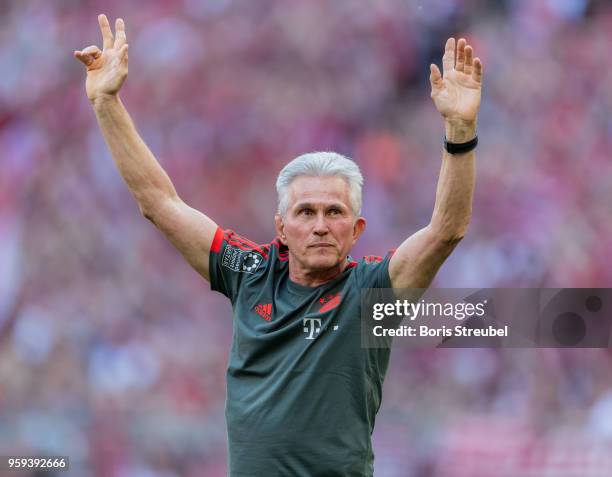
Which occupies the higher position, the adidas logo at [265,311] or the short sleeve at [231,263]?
the short sleeve at [231,263]

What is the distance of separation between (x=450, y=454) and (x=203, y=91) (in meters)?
3.15

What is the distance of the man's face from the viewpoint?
3.28 metres

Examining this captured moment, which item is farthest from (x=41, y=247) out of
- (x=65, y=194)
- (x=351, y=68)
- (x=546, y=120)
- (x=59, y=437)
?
(x=546, y=120)

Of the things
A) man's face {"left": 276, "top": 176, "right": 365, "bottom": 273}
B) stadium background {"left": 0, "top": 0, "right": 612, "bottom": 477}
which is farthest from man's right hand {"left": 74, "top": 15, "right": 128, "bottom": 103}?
stadium background {"left": 0, "top": 0, "right": 612, "bottom": 477}

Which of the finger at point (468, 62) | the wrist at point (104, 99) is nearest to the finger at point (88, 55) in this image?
the wrist at point (104, 99)

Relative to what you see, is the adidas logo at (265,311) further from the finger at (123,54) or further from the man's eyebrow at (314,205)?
the finger at (123,54)

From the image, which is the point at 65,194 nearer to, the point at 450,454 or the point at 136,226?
the point at 136,226

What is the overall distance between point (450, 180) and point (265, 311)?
0.76 m

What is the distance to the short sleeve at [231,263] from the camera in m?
3.48

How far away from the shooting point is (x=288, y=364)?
3.17 m

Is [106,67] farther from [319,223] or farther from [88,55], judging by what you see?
[319,223]

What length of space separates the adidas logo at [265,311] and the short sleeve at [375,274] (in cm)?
31

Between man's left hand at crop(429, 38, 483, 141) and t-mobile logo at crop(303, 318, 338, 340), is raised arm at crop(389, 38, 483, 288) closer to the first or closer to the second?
man's left hand at crop(429, 38, 483, 141)

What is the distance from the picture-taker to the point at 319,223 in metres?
3.28
